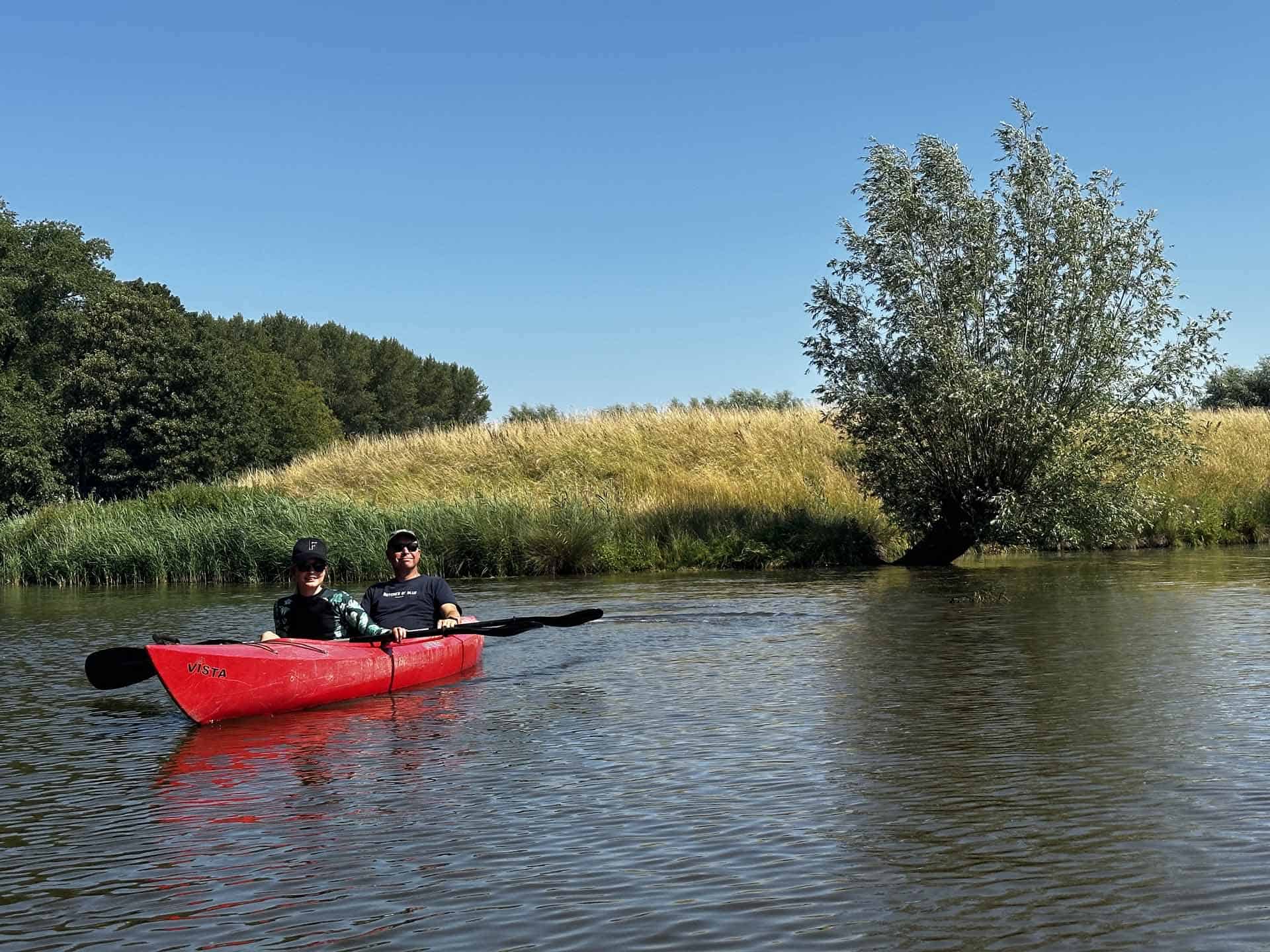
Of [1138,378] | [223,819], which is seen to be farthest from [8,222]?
[223,819]

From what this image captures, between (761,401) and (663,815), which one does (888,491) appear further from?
(761,401)

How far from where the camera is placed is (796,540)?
25.1 metres

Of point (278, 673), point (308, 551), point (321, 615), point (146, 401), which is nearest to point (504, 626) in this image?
point (321, 615)

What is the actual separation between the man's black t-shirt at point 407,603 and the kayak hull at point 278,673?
0.79m

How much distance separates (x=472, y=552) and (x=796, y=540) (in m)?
5.89

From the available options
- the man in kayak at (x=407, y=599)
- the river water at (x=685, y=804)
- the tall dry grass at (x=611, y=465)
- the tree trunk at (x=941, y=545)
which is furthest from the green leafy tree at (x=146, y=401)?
the man in kayak at (x=407, y=599)

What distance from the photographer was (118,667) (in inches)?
387

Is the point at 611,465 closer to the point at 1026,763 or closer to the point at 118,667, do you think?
the point at 118,667

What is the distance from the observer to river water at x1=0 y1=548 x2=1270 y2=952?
497 cm

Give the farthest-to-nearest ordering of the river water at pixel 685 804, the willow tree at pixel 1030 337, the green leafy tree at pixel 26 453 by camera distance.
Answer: the green leafy tree at pixel 26 453
the willow tree at pixel 1030 337
the river water at pixel 685 804

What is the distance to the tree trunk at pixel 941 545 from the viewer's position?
23578mm

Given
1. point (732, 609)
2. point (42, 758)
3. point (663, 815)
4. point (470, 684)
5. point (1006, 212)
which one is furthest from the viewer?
point (1006, 212)

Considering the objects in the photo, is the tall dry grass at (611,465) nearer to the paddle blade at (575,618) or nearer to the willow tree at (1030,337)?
the willow tree at (1030,337)

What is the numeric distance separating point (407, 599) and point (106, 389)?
1556 inches
